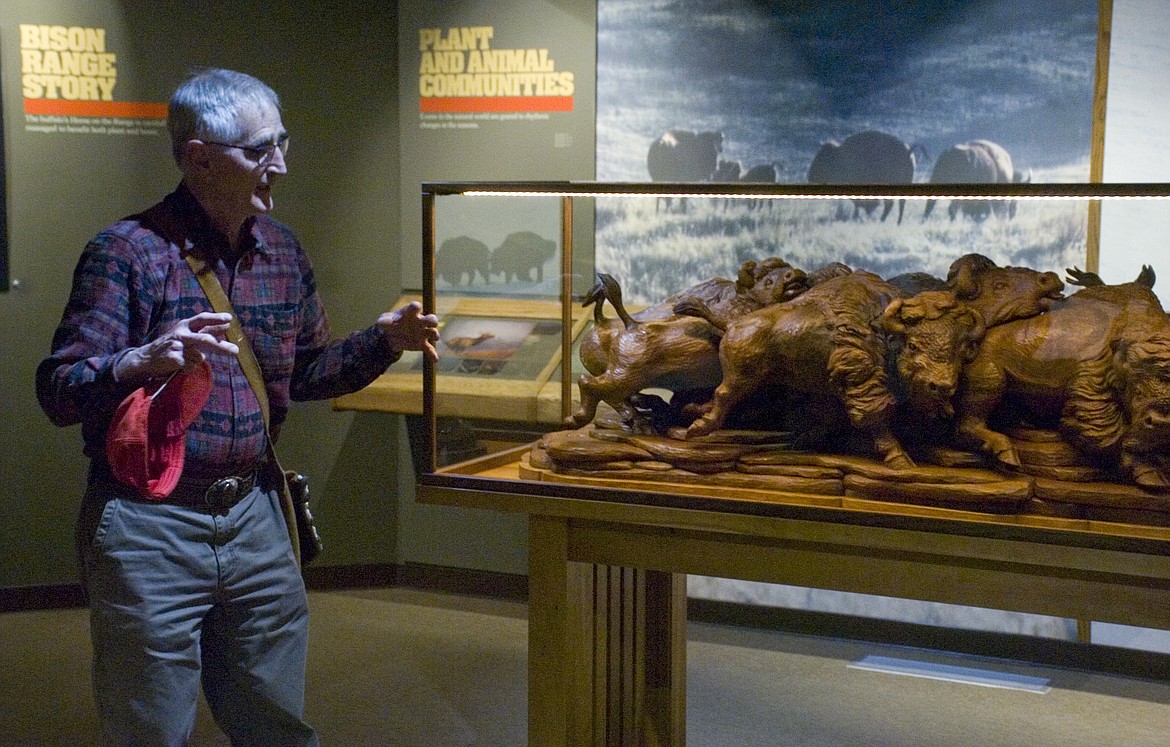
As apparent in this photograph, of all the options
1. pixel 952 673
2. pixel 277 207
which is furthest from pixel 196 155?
pixel 952 673

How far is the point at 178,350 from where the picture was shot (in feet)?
6.62

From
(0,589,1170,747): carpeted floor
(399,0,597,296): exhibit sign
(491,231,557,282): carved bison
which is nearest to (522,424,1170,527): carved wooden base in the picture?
(491,231,557,282): carved bison

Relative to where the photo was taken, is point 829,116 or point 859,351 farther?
point 829,116

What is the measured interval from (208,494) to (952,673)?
2.99 meters

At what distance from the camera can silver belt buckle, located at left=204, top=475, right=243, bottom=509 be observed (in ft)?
7.48

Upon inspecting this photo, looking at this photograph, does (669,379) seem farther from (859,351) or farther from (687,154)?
(687,154)

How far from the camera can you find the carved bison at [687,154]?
4617mm

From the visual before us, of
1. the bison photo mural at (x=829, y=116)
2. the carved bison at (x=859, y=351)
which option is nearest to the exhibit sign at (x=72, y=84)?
the bison photo mural at (x=829, y=116)

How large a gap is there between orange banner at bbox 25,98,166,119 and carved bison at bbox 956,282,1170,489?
362 cm

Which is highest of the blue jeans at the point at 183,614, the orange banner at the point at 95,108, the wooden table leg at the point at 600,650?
the orange banner at the point at 95,108

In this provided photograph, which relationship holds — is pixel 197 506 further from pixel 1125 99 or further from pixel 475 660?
pixel 1125 99

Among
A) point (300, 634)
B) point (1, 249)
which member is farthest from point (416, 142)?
point (300, 634)

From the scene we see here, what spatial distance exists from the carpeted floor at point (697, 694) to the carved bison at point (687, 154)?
1.79 m

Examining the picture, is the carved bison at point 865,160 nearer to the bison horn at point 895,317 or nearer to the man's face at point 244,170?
the bison horn at point 895,317
